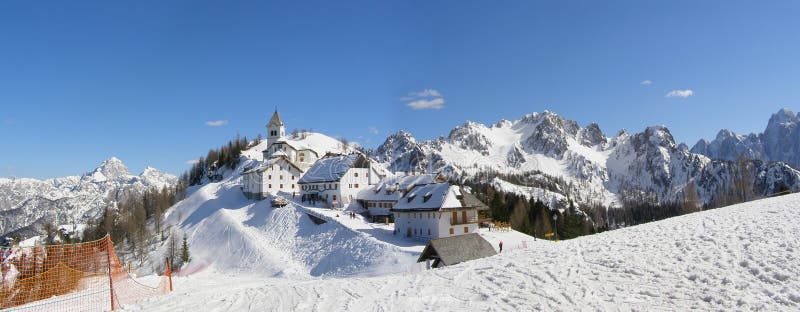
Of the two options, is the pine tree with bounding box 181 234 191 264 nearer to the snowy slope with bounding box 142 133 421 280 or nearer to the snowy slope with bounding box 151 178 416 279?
the snowy slope with bounding box 142 133 421 280

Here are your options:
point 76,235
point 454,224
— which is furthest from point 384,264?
point 76,235

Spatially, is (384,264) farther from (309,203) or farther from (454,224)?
(309,203)

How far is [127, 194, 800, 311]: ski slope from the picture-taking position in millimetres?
12688

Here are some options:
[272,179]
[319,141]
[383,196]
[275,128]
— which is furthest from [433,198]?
[319,141]

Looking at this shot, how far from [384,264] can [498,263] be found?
2623 cm

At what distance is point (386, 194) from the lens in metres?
68.6

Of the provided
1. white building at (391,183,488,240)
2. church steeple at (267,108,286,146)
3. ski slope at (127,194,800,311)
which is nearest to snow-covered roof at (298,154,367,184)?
white building at (391,183,488,240)

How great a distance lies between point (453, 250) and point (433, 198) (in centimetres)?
2056

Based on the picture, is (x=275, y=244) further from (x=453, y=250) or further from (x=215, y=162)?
(x=215, y=162)

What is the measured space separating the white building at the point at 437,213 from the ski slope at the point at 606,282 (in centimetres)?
2926

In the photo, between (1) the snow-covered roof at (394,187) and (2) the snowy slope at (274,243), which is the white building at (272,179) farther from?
(1) the snow-covered roof at (394,187)

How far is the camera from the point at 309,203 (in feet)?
250

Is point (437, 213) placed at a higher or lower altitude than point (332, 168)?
lower

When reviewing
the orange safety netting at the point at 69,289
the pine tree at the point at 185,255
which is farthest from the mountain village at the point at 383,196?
the orange safety netting at the point at 69,289
